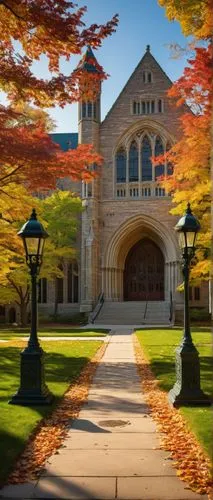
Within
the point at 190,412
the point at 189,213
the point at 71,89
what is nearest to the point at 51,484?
the point at 190,412

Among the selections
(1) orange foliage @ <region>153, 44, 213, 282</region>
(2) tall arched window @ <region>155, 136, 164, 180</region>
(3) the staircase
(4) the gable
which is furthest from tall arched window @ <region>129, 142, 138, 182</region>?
(1) orange foliage @ <region>153, 44, 213, 282</region>

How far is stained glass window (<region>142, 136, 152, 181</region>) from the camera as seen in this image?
3462 centimetres

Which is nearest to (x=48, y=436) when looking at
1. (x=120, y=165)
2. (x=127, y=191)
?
(x=127, y=191)

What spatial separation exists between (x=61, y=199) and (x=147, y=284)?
26.8 ft

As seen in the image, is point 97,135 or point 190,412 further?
point 97,135

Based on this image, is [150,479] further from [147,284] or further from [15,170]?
[147,284]

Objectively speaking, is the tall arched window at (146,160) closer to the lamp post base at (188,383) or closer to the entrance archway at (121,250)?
the entrance archway at (121,250)

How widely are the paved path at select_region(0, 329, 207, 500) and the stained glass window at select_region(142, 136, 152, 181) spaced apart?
27040mm

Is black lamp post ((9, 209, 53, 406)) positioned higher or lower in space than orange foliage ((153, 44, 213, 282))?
lower

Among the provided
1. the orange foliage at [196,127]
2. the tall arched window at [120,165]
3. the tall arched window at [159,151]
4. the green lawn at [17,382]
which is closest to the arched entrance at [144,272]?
the tall arched window at [120,165]

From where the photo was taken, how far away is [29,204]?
46.3 ft

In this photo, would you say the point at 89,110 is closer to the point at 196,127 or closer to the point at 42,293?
the point at 42,293

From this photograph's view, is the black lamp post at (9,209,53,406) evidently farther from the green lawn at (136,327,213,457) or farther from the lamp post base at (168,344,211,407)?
the green lawn at (136,327,213,457)

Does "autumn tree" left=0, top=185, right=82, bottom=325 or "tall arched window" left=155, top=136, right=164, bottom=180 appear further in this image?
"tall arched window" left=155, top=136, right=164, bottom=180
